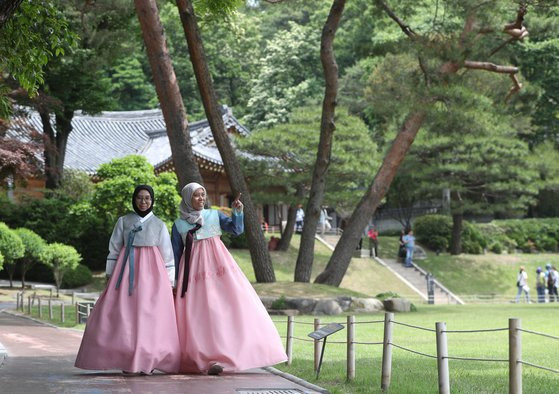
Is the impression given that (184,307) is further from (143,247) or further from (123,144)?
(123,144)

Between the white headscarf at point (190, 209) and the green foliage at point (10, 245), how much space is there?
16.7 metres

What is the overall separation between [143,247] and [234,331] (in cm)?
125

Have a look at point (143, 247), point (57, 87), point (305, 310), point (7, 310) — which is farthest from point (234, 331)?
point (57, 87)

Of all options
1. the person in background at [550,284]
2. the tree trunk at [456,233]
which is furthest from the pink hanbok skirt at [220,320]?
the tree trunk at [456,233]

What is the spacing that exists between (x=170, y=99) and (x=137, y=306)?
10112 mm

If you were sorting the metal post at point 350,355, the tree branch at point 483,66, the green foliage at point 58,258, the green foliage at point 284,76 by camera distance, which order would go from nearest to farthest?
the metal post at point 350,355 < the tree branch at point 483,66 < the green foliage at point 58,258 < the green foliage at point 284,76

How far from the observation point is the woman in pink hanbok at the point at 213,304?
956 cm

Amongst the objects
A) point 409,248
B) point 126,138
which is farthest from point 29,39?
point 126,138

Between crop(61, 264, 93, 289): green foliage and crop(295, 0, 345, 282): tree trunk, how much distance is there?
871 centimetres

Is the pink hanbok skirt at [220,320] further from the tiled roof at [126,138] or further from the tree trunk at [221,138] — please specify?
the tiled roof at [126,138]

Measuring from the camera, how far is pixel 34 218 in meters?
32.3

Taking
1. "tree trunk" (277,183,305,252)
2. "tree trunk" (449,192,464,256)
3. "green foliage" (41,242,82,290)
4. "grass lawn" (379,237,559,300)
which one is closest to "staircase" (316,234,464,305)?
"grass lawn" (379,237,559,300)

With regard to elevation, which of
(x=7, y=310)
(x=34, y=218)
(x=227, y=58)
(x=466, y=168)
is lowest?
(x=7, y=310)

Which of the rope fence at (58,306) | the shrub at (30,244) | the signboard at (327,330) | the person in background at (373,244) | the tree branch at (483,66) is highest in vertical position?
the tree branch at (483,66)
